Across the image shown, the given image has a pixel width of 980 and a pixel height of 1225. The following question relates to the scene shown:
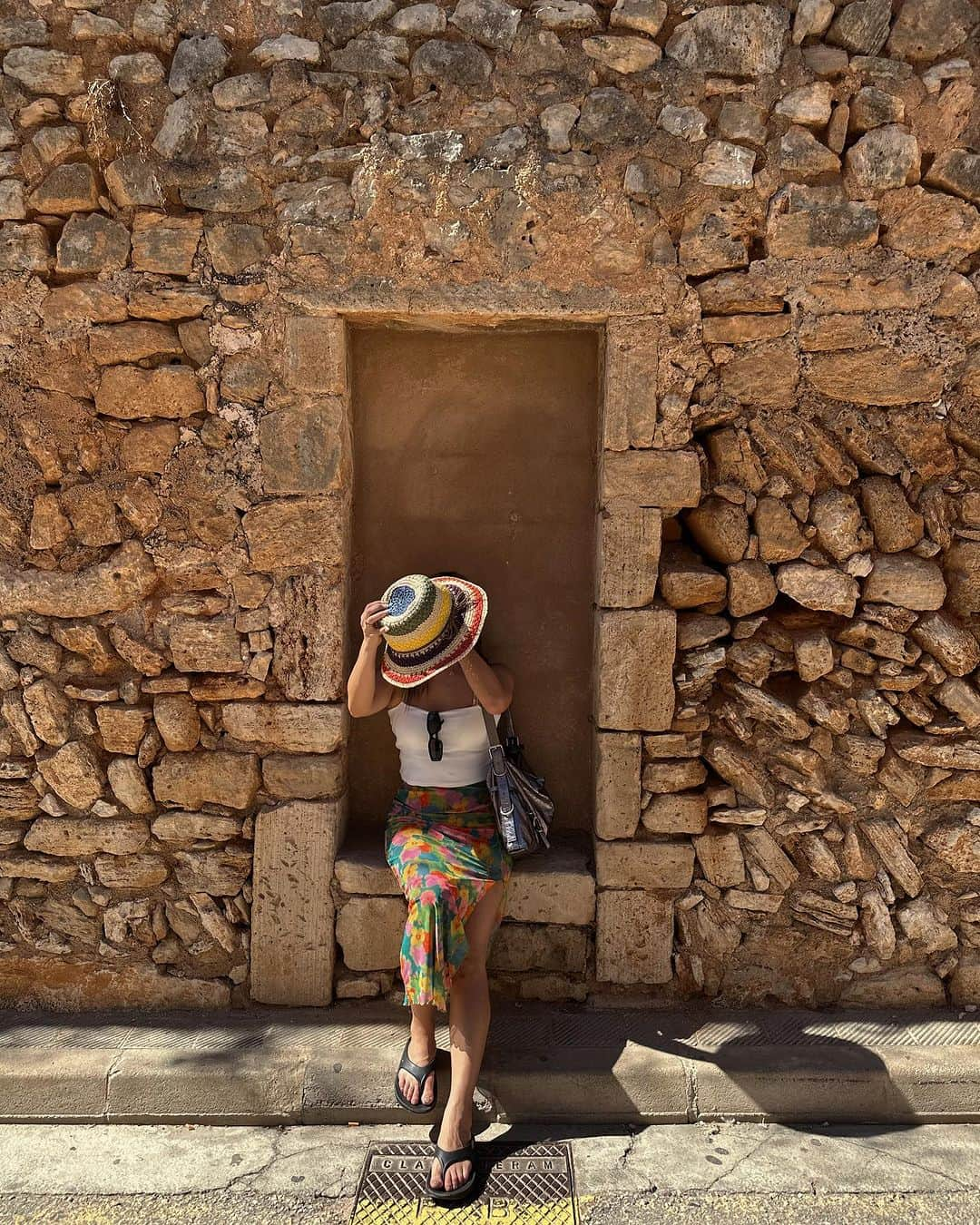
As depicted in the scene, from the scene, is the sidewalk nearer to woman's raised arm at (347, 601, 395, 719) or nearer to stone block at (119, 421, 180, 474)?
woman's raised arm at (347, 601, 395, 719)

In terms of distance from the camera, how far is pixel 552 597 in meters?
3.50

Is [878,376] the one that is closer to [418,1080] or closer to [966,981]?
[966,981]

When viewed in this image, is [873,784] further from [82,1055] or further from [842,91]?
[82,1055]

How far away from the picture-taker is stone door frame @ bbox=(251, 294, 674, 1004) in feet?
10.1

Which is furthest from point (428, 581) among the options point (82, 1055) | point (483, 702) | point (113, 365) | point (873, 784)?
point (82, 1055)

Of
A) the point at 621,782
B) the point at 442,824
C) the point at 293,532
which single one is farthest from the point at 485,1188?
the point at 293,532

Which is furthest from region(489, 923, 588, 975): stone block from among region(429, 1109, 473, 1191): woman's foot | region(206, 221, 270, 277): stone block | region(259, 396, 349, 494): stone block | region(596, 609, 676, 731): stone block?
region(206, 221, 270, 277): stone block

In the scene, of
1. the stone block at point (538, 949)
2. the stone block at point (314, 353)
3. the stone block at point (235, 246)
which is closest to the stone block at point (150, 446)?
the stone block at point (314, 353)

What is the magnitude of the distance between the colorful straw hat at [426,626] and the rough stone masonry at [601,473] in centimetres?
37

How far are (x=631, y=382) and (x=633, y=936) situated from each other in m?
1.96

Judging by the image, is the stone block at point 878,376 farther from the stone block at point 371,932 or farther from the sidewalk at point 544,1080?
the stone block at point 371,932

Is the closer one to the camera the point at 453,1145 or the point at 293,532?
the point at 453,1145

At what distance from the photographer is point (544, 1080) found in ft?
9.50

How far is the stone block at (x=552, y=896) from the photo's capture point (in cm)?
324
